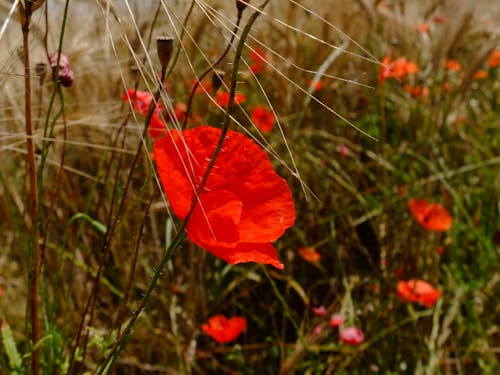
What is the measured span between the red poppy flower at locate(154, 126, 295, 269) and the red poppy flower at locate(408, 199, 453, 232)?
838mm

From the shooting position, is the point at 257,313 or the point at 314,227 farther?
the point at 314,227

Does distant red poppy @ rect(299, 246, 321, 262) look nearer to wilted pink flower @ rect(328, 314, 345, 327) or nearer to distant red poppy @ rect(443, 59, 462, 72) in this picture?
wilted pink flower @ rect(328, 314, 345, 327)

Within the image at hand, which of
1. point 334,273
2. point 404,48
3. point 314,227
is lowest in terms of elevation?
point 334,273

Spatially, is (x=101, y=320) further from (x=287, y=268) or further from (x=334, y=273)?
(x=334, y=273)

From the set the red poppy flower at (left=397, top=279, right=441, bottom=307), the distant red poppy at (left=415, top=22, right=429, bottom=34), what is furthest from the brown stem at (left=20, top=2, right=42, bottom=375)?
the distant red poppy at (left=415, top=22, right=429, bottom=34)

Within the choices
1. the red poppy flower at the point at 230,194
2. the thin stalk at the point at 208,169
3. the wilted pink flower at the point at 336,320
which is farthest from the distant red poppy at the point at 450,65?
the thin stalk at the point at 208,169

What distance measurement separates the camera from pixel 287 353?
1300mm

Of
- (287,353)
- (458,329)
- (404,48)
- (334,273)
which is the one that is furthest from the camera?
(404,48)

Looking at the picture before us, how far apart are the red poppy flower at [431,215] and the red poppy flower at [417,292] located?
0.13m

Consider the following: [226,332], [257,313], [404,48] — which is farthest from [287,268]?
[404,48]

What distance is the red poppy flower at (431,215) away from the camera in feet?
4.50

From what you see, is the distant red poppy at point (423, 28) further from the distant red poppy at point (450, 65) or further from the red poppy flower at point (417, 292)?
the red poppy flower at point (417, 292)

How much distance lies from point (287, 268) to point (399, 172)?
38 cm

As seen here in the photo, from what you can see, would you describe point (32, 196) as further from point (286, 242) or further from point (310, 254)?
point (286, 242)
